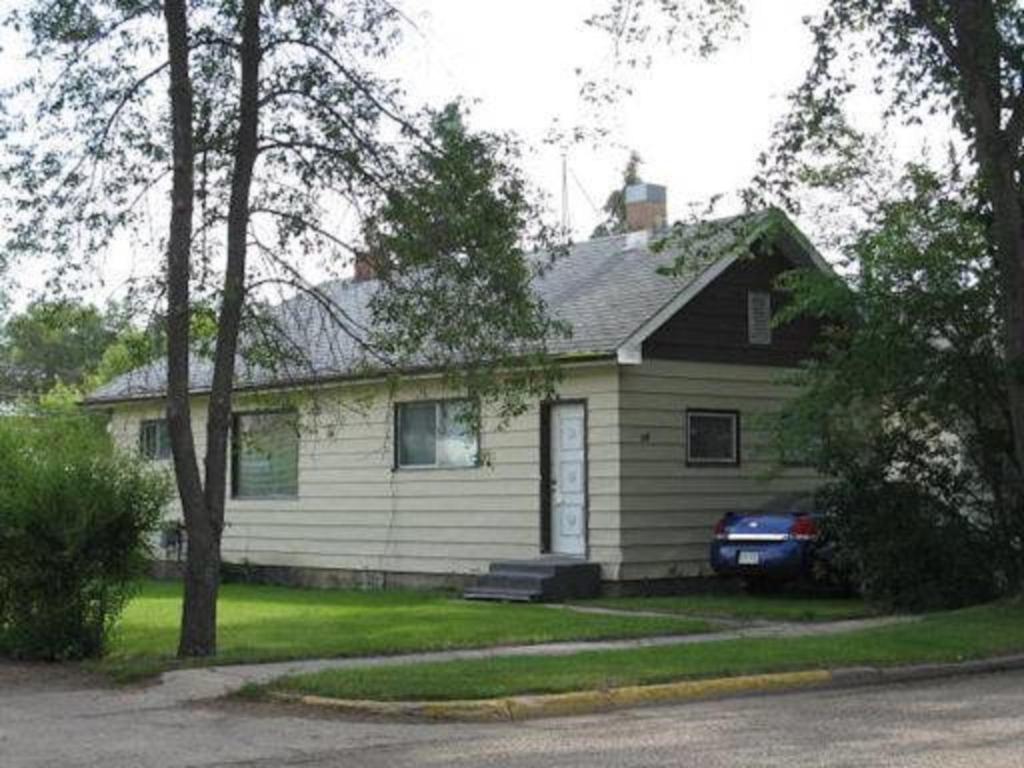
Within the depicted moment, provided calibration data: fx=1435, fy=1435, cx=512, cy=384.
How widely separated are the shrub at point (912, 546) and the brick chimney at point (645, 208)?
7.90 metres

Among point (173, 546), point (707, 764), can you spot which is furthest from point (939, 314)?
point (173, 546)

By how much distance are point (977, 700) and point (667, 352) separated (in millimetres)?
8953

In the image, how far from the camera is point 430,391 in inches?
819

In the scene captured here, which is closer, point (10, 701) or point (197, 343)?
point (10, 701)

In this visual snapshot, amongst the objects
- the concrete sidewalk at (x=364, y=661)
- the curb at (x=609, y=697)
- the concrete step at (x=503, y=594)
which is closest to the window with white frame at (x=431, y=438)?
the concrete step at (x=503, y=594)

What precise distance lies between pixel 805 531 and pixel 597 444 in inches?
114

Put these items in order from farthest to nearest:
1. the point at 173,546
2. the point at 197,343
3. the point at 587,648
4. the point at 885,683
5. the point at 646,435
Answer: the point at 173,546
the point at 646,435
the point at 197,343
the point at 587,648
the point at 885,683

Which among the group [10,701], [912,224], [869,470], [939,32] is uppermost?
[939,32]

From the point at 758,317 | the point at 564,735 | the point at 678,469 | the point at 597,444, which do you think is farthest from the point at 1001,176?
the point at 564,735

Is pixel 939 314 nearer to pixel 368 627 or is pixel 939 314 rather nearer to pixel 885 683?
pixel 885 683

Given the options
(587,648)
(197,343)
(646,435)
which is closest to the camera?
(587,648)

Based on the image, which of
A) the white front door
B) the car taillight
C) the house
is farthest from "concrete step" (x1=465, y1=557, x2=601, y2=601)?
the car taillight

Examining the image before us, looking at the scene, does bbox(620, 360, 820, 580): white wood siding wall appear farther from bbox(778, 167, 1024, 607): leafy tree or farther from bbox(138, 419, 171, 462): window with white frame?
bbox(138, 419, 171, 462): window with white frame

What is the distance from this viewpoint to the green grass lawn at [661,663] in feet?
35.1
